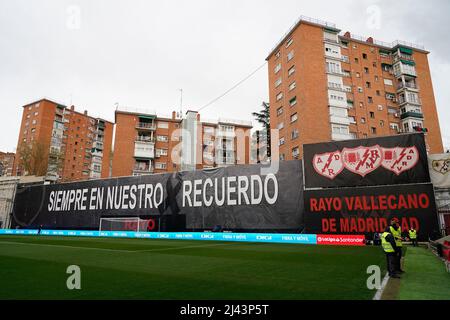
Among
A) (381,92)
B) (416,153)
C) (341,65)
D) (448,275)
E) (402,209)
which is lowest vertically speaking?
(448,275)

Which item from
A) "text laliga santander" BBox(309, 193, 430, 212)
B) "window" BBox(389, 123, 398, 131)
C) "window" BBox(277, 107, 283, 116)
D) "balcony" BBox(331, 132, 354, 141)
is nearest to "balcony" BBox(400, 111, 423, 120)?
"window" BBox(389, 123, 398, 131)

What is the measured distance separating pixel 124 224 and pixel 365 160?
73.5 ft

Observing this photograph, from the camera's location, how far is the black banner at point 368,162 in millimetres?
18141

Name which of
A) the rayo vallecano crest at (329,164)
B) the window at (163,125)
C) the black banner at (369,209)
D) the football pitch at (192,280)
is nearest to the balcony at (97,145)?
the window at (163,125)

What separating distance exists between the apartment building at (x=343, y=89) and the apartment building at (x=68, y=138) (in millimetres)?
52622

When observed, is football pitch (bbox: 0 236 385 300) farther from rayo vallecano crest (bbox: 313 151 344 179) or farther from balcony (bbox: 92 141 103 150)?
balcony (bbox: 92 141 103 150)

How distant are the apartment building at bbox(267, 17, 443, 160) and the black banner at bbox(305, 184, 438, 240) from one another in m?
Answer: 22.0

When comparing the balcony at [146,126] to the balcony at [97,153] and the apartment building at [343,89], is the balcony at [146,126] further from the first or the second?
the balcony at [97,153]

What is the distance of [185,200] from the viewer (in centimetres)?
2598

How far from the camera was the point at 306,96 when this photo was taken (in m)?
42.2
